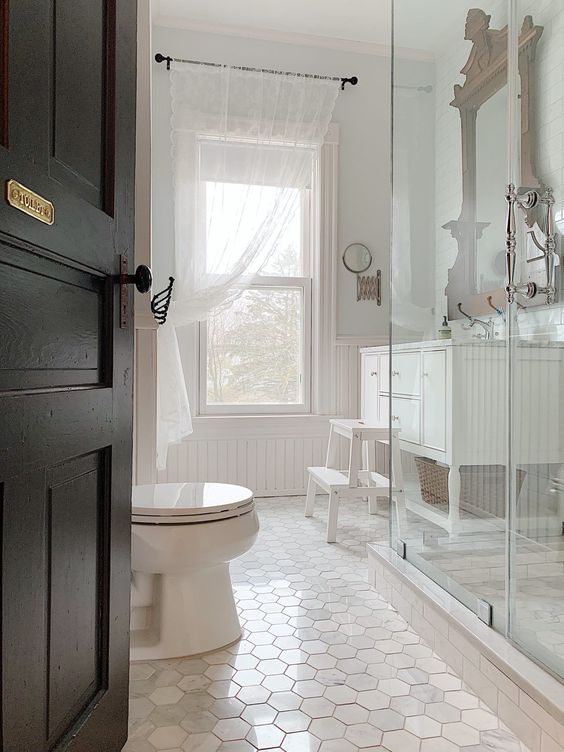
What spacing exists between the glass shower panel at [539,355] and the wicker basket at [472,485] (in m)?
0.06

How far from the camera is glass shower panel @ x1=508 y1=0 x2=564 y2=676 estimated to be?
1473 mm

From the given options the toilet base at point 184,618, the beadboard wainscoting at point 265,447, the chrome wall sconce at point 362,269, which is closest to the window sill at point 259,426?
the beadboard wainscoting at point 265,447

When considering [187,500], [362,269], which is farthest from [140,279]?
[362,269]

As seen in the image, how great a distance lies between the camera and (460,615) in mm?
1525

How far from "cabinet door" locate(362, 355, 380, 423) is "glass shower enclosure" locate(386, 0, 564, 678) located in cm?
100

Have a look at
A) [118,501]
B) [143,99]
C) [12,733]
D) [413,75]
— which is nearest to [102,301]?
[118,501]

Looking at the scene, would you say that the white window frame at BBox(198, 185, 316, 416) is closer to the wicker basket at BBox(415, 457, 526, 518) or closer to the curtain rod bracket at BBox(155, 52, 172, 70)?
the curtain rod bracket at BBox(155, 52, 172, 70)

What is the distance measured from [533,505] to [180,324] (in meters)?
2.29

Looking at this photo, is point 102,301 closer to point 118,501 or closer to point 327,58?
point 118,501

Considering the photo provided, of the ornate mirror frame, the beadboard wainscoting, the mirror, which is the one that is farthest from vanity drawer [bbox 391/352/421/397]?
the beadboard wainscoting

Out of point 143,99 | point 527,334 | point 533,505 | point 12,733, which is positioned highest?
point 143,99

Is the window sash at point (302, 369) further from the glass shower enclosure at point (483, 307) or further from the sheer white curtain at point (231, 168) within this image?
the glass shower enclosure at point (483, 307)

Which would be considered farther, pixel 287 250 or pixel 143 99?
pixel 287 250

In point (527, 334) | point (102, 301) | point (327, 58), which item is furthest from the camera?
point (327, 58)
